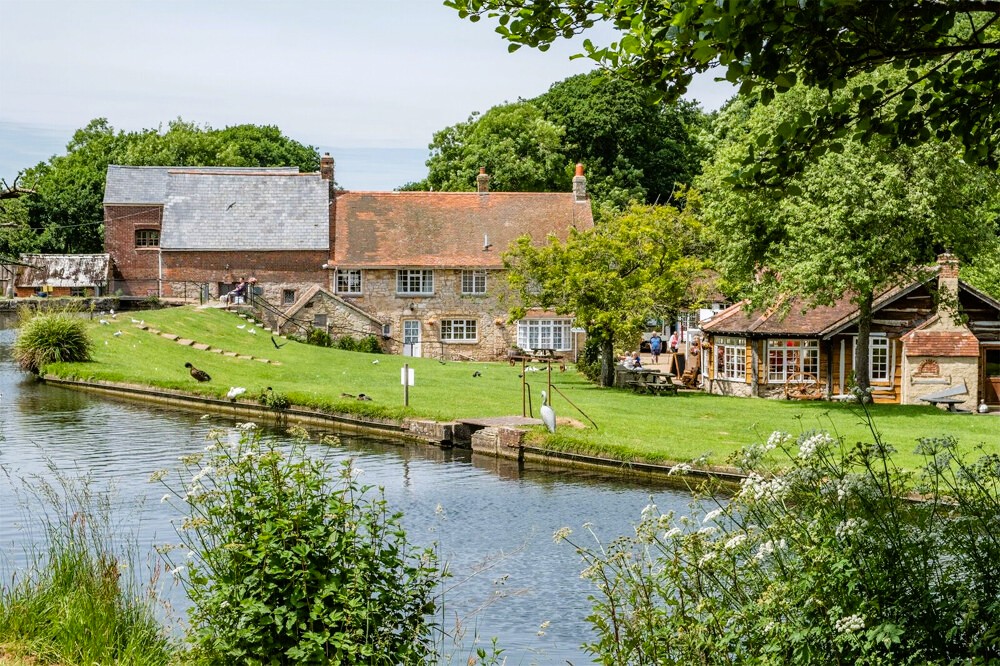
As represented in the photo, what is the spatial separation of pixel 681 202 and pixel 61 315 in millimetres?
49796

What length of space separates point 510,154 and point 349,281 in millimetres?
16744

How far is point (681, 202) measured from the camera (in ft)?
267

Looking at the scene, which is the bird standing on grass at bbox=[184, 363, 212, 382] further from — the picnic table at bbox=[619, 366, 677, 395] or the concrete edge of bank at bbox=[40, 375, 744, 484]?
the picnic table at bbox=[619, 366, 677, 395]

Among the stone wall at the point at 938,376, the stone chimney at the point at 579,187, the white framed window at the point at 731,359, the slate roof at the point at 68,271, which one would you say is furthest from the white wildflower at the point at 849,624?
the slate roof at the point at 68,271

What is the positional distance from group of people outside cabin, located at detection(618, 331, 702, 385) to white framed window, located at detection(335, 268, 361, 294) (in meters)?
13.6

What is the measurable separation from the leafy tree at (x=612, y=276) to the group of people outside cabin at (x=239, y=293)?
1814 cm

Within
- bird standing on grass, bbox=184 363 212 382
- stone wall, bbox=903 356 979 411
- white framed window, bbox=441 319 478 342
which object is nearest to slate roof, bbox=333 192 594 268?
white framed window, bbox=441 319 478 342

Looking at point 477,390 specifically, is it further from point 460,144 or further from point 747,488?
point 460,144

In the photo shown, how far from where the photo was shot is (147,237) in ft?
222

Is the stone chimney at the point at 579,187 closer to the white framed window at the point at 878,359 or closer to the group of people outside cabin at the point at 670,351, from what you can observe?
the group of people outside cabin at the point at 670,351

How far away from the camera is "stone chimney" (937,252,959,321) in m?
37.5

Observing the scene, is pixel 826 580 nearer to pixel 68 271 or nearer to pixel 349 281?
pixel 349 281

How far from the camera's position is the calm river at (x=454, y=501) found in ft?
45.9

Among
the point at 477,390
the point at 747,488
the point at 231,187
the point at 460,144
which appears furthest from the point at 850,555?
the point at 460,144
